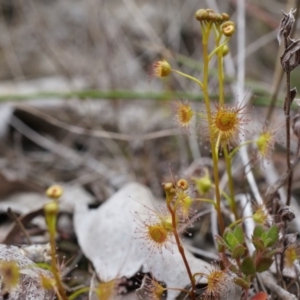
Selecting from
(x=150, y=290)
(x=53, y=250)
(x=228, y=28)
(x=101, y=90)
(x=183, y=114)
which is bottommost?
(x=101, y=90)

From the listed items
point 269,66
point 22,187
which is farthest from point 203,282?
point 269,66

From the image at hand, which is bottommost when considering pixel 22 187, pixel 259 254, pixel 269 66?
pixel 269 66

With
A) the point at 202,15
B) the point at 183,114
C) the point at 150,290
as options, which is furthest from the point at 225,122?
the point at 150,290

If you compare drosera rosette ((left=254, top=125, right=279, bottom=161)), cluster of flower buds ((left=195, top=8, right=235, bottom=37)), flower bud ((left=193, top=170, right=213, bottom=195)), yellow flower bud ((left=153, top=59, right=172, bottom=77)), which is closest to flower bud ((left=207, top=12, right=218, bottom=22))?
cluster of flower buds ((left=195, top=8, right=235, bottom=37))

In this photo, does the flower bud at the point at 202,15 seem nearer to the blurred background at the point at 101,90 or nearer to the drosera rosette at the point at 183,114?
the drosera rosette at the point at 183,114

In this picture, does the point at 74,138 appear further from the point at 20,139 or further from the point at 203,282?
the point at 203,282

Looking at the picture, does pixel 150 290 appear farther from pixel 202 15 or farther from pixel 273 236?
pixel 202 15

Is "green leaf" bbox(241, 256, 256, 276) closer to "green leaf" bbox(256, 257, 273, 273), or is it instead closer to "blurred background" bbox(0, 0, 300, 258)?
"green leaf" bbox(256, 257, 273, 273)
